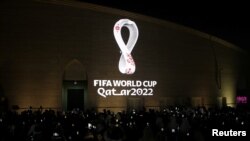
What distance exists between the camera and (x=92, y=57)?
32969 millimetres

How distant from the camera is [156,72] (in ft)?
113

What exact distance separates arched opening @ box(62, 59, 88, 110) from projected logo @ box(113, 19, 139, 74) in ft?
10.2

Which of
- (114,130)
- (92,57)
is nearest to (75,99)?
(92,57)

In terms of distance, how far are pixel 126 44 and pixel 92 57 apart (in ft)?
9.41

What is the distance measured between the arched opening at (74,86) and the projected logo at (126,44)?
122 inches

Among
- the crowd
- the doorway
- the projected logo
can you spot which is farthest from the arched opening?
the crowd

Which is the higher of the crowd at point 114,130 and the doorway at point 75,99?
the doorway at point 75,99

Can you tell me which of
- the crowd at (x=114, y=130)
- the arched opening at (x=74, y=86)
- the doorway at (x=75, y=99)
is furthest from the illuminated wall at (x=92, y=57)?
the crowd at (x=114, y=130)

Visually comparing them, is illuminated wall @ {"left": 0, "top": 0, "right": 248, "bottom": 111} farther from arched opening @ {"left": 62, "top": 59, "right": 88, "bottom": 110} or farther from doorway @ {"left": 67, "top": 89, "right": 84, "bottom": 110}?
doorway @ {"left": 67, "top": 89, "right": 84, "bottom": 110}

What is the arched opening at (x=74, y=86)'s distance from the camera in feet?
107

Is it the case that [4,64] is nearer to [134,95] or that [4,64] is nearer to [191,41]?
[134,95]

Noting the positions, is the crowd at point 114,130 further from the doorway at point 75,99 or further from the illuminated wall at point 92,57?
the doorway at point 75,99

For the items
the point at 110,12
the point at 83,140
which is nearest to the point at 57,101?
the point at 110,12

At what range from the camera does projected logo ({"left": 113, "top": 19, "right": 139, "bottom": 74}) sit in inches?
1287
